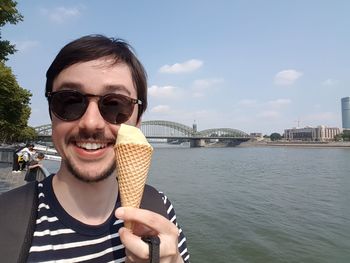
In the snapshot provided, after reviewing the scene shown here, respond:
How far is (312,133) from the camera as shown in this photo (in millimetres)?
143000

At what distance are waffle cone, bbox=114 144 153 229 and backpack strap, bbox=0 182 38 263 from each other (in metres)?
0.45

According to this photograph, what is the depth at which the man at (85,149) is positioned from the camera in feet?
5.07

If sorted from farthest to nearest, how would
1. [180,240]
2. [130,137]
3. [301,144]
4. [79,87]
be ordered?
[301,144] → [180,240] → [79,87] → [130,137]

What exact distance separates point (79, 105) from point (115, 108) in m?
0.17

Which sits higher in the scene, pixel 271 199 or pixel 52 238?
pixel 52 238

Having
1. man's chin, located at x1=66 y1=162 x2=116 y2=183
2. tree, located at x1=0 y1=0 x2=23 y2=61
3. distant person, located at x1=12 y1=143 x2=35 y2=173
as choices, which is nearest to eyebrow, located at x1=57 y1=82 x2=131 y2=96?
man's chin, located at x1=66 y1=162 x2=116 y2=183

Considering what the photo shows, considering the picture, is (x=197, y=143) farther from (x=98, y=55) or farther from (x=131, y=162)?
(x=131, y=162)

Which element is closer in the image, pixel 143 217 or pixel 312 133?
pixel 143 217

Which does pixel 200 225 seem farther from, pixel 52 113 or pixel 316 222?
pixel 52 113

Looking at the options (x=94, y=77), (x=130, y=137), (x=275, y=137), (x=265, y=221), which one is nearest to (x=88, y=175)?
(x=130, y=137)

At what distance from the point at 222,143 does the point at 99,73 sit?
127 metres

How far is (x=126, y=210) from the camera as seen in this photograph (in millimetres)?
1207

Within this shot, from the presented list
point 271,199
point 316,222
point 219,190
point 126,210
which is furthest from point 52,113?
point 219,190

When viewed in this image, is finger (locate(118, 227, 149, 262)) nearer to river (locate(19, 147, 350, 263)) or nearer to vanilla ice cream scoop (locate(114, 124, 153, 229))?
vanilla ice cream scoop (locate(114, 124, 153, 229))
